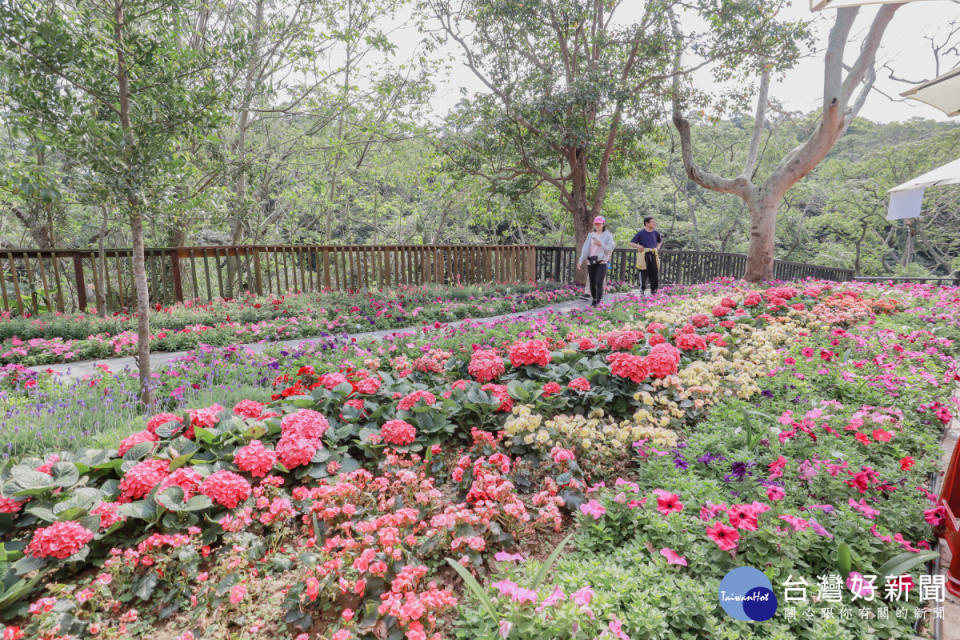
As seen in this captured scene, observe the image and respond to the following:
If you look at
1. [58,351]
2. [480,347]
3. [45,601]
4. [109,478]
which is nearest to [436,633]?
[45,601]

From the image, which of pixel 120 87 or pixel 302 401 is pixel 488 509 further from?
pixel 120 87

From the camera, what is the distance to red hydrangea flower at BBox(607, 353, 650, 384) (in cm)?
304

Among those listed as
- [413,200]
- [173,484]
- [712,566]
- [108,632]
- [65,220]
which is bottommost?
[108,632]

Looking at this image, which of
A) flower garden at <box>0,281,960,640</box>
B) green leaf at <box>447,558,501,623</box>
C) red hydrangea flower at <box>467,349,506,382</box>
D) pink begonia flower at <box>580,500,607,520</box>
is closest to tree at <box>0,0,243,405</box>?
flower garden at <box>0,281,960,640</box>

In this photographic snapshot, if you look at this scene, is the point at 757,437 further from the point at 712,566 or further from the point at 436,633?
the point at 436,633

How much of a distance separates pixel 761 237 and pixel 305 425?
37.4 feet

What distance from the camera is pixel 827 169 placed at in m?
21.0

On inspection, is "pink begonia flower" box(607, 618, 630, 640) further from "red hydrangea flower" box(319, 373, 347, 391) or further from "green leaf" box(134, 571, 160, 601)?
"red hydrangea flower" box(319, 373, 347, 391)

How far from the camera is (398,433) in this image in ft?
8.21

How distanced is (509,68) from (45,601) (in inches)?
476

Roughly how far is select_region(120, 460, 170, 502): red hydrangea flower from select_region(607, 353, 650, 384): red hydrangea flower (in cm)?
261

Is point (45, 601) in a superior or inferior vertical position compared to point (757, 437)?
inferior

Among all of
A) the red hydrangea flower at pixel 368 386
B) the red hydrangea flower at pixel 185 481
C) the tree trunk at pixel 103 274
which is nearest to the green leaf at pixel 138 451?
the red hydrangea flower at pixel 185 481

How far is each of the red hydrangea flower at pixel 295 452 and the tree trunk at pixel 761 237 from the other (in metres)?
11.3
